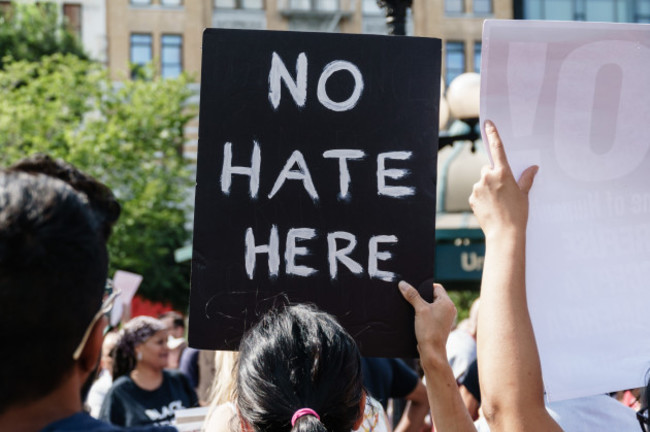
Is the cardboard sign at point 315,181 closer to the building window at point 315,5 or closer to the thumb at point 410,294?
the thumb at point 410,294

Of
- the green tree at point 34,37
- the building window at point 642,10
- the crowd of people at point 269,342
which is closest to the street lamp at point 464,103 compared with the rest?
the crowd of people at point 269,342

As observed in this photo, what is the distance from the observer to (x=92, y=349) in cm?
133

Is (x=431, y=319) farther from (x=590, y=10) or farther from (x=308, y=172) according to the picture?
(x=590, y=10)

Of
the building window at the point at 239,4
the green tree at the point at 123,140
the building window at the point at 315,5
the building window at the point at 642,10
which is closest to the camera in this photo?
the building window at the point at 642,10

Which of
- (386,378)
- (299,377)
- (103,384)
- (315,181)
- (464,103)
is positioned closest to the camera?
(299,377)

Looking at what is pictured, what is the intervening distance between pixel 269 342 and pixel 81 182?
0.64 meters

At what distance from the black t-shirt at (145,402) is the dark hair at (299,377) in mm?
3615

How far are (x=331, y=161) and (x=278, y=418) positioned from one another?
836mm

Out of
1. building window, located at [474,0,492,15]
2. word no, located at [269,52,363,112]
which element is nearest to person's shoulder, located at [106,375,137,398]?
word no, located at [269,52,363,112]

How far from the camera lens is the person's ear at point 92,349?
4.33 feet

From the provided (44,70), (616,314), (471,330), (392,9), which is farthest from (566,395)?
(44,70)

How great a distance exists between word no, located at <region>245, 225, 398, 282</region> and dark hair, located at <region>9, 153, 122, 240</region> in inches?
37.9

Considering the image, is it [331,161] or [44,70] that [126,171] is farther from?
[331,161]

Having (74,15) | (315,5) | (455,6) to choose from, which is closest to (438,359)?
(455,6)
